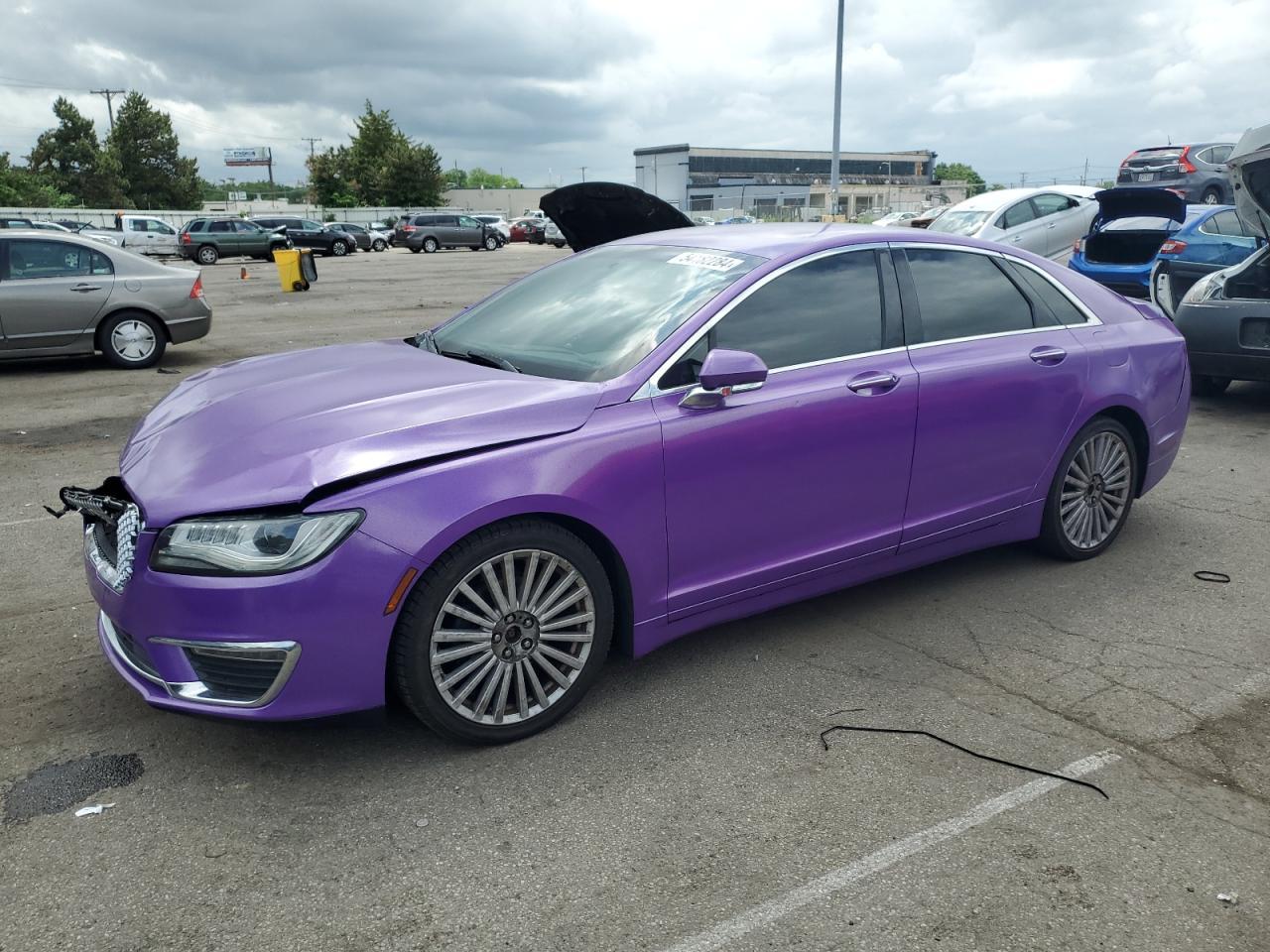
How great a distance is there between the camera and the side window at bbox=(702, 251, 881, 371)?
403 centimetres

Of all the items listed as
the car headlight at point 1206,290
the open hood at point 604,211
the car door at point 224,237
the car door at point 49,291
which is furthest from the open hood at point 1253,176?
the car door at point 224,237

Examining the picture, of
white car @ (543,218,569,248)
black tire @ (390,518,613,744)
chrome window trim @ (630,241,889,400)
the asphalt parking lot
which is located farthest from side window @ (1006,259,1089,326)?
white car @ (543,218,569,248)

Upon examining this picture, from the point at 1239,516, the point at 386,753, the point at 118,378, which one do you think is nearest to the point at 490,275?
the point at 118,378

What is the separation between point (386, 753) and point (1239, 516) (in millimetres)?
4961

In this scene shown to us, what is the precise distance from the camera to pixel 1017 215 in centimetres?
1652

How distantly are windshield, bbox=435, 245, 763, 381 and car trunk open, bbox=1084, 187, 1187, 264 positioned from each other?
971cm

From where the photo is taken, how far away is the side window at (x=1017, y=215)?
16234 mm

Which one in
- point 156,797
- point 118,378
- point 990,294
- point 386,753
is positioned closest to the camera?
point 156,797

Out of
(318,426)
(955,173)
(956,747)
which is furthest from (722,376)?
(955,173)

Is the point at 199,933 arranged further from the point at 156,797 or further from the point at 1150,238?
the point at 1150,238

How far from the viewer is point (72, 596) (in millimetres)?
4848

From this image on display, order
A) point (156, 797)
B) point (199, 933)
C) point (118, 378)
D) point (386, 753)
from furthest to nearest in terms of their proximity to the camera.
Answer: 1. point (118, 378)
2. point (386, 753)
3. point (156, 797)
4. point (199, 933)

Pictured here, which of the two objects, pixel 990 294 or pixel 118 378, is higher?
pixel 990 294

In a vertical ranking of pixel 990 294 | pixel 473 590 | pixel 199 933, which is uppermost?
pixel 990 294
